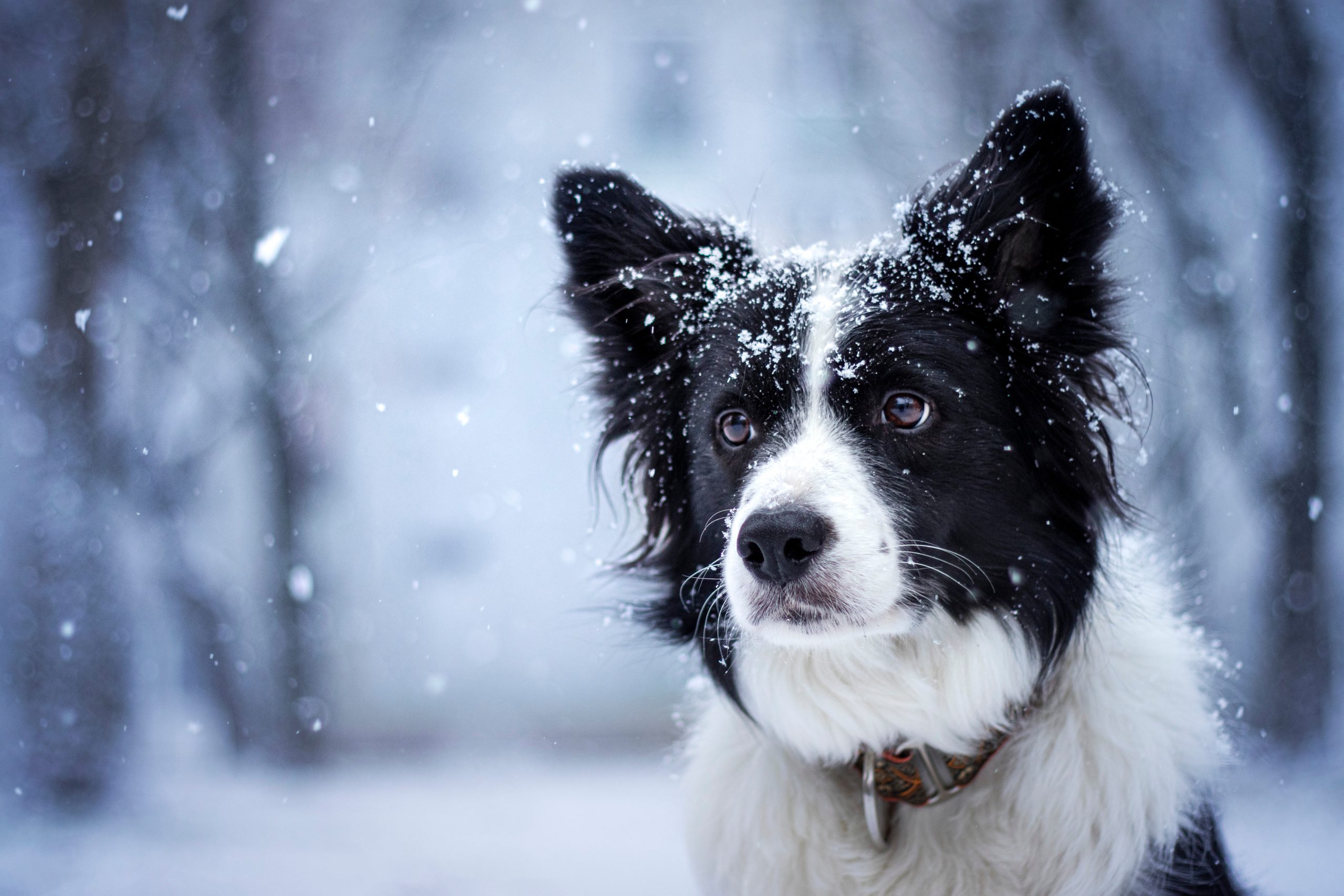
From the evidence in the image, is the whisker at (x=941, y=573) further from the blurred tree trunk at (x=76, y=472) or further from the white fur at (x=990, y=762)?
the blurred tree trunk at (x=76, y=472)

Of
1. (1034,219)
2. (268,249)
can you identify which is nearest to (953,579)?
(1034,219)

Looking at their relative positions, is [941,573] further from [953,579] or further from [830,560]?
[830,560]

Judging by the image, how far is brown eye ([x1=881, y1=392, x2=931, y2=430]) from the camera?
221cm

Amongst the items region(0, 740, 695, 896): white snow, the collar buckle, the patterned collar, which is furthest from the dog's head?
region(0, 740, 695, 896): white snow

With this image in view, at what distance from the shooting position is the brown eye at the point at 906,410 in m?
2.21

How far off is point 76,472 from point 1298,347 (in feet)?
23.4

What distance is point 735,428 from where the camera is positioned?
7.86 ft

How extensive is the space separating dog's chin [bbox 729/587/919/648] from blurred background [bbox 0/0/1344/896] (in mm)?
1796

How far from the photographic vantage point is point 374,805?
211 inches

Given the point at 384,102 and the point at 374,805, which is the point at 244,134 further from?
the point at 374,805

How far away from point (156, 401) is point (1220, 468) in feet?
21.3

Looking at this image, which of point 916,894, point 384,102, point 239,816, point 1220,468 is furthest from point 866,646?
point 384,102

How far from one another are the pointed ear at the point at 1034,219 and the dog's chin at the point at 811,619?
33.0 inches

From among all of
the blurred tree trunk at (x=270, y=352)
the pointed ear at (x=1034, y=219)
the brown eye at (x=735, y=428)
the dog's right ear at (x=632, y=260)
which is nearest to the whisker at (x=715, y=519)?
the brown eye at (x=735, y=428)
